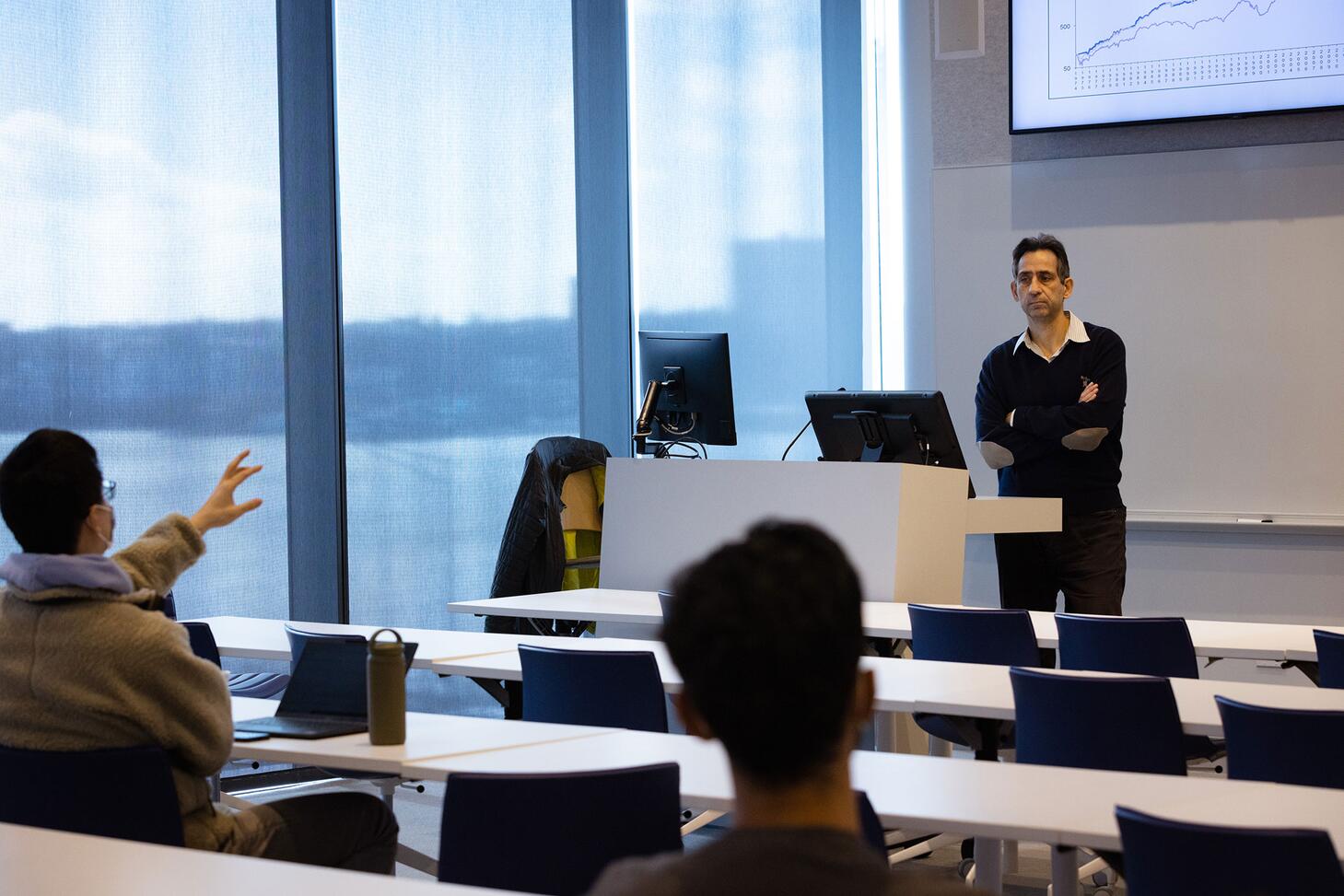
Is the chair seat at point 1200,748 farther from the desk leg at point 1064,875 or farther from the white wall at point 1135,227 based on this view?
the white wall at point 1135,227

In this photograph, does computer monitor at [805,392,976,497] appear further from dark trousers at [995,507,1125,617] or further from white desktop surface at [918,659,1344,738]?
white desktop surface at [918,659,1344,738]

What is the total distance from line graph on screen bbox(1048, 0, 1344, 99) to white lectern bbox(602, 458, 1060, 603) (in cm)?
250

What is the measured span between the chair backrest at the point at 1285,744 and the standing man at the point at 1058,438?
256cm

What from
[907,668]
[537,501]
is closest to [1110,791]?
[907,668]

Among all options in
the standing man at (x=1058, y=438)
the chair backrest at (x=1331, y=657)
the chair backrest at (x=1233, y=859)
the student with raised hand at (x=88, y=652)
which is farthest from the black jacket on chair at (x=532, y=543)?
→ the chair backrest at (x=1233, y=859)

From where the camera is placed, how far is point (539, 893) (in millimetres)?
1949

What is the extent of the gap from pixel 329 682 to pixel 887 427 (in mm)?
2848

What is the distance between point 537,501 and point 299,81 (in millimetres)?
2013

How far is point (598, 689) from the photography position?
324 centimetres

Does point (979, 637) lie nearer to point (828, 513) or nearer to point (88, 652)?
point (828, 513)

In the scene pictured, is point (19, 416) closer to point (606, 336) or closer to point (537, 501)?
point (537, 501)

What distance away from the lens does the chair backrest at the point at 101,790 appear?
2.17 metres

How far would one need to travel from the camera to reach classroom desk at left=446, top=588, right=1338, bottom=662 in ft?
11.9

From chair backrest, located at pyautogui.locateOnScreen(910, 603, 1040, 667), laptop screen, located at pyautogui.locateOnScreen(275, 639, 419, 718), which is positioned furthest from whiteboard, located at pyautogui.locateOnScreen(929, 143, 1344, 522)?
laptop screen, located at pyautogui.locateOnScreen(275, 639, 419, 718)
